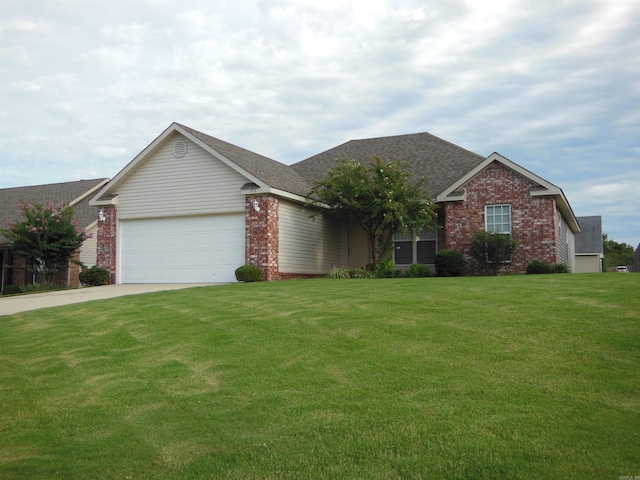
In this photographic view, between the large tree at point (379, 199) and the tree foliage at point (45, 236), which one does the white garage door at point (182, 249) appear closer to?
the tree foliage at point (45, 236)

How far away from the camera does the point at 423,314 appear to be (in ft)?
32.3

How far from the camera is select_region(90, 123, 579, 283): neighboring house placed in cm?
2144

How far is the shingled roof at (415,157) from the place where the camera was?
25.2 m

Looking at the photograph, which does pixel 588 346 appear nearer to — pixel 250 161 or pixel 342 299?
pixel 342 299

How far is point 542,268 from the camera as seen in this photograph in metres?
20.8

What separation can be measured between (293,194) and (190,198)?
375 centimetres

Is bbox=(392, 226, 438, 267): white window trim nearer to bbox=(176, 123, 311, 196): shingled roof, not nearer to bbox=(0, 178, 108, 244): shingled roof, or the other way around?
bbox=(176, 123, 311, 196): shingled roof

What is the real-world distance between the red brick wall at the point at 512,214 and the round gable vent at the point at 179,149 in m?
9.93

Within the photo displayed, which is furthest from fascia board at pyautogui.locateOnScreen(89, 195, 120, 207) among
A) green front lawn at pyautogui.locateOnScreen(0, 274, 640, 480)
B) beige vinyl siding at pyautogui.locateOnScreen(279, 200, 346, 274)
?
green front lawn at pyautogui.locateOnScreen(0, 274, 640, 480)

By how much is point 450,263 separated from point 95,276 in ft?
42.8

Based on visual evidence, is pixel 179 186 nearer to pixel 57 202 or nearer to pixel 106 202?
pixel 106 202

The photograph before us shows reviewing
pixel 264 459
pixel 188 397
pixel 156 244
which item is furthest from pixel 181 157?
pixel 264 459

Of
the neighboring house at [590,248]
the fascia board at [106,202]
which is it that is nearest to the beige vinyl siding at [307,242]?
the fascia board at [106,202]

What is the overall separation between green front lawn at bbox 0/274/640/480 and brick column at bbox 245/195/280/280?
31.9 ft
